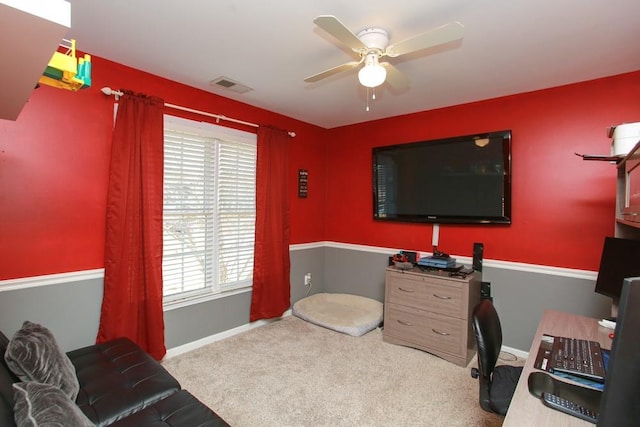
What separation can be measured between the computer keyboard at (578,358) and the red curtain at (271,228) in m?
2.61

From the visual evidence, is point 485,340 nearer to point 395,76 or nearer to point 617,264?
point 617,264

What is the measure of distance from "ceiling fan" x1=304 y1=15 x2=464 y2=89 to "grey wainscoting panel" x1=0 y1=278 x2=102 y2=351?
232cm

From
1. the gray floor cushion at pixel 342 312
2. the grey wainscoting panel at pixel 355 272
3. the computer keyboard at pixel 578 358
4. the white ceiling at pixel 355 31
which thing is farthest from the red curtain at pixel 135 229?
the computer keyboard at pixel 578 358

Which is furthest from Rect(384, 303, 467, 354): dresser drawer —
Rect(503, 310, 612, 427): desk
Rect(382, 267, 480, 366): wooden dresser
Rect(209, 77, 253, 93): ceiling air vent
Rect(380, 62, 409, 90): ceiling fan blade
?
Rect(209, 77, 253, 93): ceiling air vent

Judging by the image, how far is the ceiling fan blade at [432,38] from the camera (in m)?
1.52

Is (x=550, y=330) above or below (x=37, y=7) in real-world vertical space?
below

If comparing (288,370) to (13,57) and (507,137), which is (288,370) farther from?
(507,137)

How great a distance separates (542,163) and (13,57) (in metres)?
3.48

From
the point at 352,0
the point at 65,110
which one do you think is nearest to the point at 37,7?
the point at 352,0

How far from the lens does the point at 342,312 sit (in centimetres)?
374

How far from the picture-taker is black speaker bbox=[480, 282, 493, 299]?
314 cm

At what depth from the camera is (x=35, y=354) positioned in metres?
1.47

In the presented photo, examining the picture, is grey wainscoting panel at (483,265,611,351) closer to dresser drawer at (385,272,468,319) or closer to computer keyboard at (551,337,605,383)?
dresser drawer at (385,272,468,319)

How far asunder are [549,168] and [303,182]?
2.59 meters
